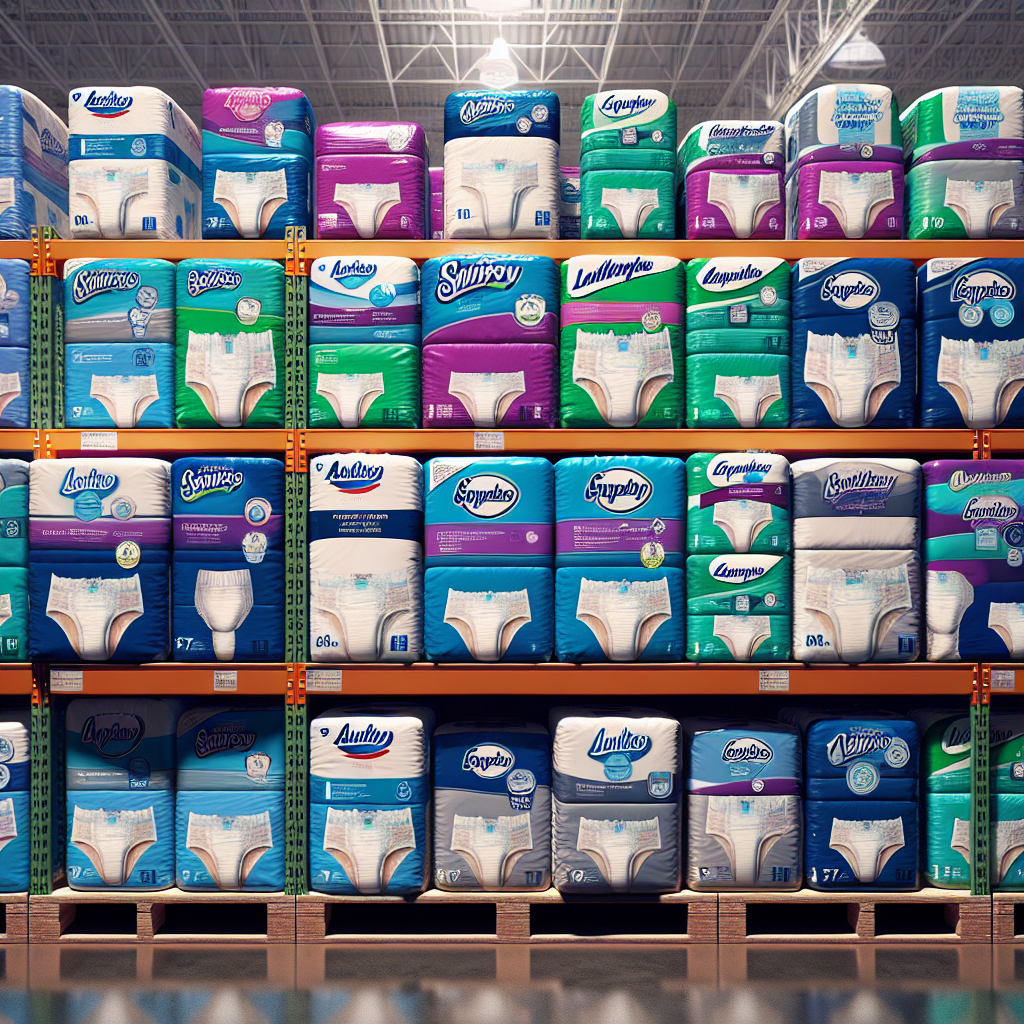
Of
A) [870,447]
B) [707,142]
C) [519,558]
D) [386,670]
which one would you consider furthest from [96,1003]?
[707,142]

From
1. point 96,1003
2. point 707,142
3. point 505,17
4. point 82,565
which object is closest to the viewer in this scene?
point 96,1003

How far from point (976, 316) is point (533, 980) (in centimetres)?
296

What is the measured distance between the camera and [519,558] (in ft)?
10.6

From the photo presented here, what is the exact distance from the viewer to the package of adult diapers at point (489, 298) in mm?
3270

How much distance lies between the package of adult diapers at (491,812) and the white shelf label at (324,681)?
46 centimetres

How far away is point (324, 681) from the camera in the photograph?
3232 mm

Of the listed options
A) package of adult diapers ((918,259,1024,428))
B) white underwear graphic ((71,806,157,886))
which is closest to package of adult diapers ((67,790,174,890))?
white underwear graphic ((71,806,157,886))

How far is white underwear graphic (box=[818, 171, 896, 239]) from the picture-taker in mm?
3336

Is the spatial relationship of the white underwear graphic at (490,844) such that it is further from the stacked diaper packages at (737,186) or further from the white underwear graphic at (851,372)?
the stacked diaper packages at (737,186)

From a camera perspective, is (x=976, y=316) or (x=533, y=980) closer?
(x=533, y=980)

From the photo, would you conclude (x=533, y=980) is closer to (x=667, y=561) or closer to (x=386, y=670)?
(x=386, y=670)

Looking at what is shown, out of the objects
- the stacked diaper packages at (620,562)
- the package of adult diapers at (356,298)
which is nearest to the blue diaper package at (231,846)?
the stacked diaper packages at (620,562)

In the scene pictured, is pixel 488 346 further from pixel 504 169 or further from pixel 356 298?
pixel 504 169

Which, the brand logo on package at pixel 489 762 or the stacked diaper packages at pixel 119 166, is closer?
the brand logo on package at pixel 489 762
